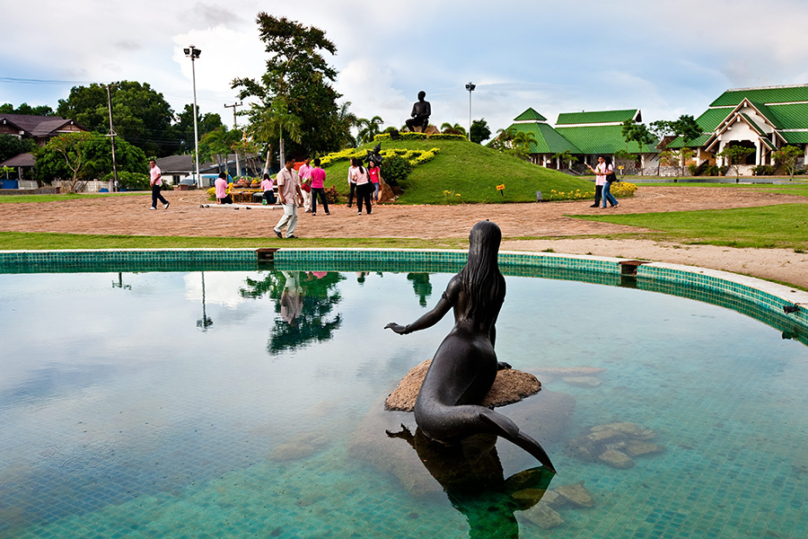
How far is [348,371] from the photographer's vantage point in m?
5.80

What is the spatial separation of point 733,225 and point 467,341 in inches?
495

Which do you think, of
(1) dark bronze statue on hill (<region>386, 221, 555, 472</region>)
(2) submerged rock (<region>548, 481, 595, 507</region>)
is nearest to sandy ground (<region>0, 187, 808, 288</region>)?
(1) dark bronze statue on hill (<region>386, 221, 555, 472</region>)

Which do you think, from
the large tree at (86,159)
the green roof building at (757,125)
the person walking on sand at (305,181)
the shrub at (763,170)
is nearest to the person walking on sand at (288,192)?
the person walking on sand at (305,181)

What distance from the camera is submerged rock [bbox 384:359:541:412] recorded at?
480cm

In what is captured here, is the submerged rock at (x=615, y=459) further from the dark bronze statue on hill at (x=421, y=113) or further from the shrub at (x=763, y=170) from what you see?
the shrub at (x=763, y=170)

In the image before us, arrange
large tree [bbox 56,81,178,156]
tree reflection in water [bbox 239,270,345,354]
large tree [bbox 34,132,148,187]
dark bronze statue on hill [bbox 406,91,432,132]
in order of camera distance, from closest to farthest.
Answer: tree reflection in water [bbox 239,270,345,354], dark bronze statue on hill [bbox 406,91,432,132], large tree [bbox 34,132,148,187], large tree [bbox 56,81,178,156]

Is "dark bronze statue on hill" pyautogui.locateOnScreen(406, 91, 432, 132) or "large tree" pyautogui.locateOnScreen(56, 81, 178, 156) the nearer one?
"dark bronze statue on hill" pyautogui.locateOnScreen(406, 91, 432, 132)

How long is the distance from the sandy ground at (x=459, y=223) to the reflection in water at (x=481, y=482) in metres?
5.81

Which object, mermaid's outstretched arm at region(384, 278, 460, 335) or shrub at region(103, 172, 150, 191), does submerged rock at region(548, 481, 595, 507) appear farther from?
shrub at region(103, 172, 150, 191)

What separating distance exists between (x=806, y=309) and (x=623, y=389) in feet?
9.37

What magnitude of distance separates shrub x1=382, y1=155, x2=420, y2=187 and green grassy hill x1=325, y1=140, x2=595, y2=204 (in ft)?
→ 1.74

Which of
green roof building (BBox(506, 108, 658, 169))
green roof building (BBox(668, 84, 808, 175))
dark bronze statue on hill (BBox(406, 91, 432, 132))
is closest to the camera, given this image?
dark bronze statue on hill (BBox(406, 91, 432, 132))

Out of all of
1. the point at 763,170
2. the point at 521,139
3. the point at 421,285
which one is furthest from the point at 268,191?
the point at 763,170

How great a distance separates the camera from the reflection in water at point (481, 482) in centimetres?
339
